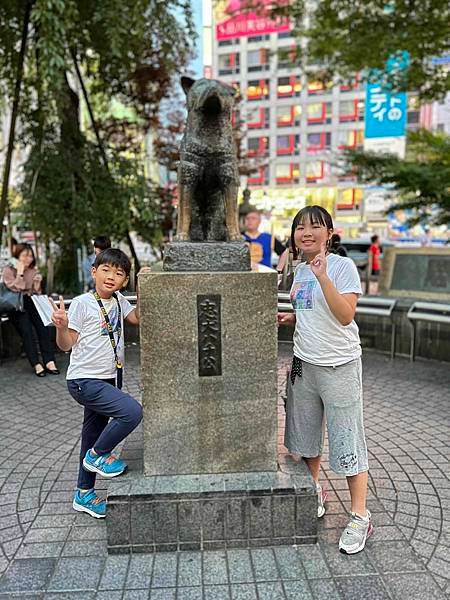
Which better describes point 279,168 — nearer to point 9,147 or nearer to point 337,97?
point 337,97

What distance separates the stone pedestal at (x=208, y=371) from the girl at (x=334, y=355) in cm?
19

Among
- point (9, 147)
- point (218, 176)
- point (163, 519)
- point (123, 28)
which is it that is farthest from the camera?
point (9, 147)

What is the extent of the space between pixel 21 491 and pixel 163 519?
1313 millimetres

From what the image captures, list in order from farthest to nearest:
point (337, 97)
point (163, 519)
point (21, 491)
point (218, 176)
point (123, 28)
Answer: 1. point (337, 97)
2. point (123, 28)
3. point (21, 491)
4. point (218, 176)
5. point (163, 519)

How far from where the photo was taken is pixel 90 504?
10.7 ft

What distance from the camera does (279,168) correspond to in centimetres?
5084

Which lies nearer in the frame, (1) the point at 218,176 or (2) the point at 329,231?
(2) the point at 329,231

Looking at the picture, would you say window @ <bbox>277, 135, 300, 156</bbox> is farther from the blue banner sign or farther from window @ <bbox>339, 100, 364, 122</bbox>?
the blue banner sign

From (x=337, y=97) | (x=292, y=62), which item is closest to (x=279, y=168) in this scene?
(x=337, y=97)

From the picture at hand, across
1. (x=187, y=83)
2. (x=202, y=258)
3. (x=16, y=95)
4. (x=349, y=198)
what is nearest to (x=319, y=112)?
(x=349, y=198)

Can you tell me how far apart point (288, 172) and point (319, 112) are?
6.30 m

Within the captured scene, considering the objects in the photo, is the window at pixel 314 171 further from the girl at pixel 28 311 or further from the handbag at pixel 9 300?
the handbag at pixel 9 300

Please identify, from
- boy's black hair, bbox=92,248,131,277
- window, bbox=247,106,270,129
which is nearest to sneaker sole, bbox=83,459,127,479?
boy's black hair, bbox=92,248,131,277

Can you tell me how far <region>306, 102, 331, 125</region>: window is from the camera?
48875 mm
